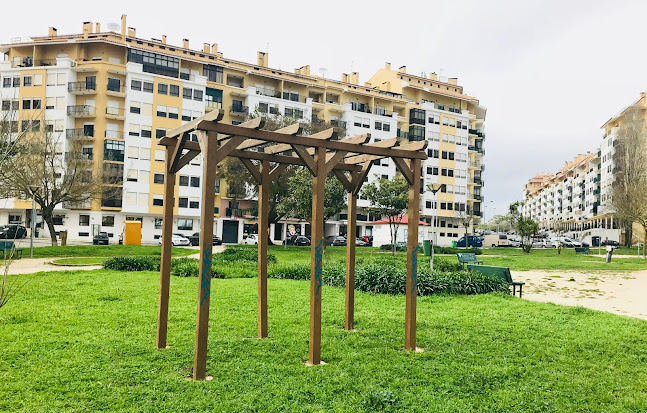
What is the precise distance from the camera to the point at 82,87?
57.6 metres

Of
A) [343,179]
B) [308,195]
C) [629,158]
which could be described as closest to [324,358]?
[343,179]

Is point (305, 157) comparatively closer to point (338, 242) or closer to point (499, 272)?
point (499, 272)

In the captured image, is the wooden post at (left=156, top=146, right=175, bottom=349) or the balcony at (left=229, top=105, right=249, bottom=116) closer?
the wooden post at (left=156, top=146, right=175, bottom=349)

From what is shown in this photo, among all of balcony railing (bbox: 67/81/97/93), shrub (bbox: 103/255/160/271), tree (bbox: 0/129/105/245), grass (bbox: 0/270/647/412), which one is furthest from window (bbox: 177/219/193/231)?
grass (bbox: 0/270/647/412)

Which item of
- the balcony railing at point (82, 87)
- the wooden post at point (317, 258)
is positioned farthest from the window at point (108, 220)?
the wooden post at point (317, 258)

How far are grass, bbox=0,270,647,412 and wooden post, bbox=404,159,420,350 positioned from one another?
345mm

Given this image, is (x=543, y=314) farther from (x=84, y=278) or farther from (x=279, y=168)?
(x=84, y=278)

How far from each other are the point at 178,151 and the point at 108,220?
55.6 m

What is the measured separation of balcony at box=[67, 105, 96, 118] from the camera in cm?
5706

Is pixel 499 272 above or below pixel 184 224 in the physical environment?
below

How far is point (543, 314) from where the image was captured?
36.3 feet

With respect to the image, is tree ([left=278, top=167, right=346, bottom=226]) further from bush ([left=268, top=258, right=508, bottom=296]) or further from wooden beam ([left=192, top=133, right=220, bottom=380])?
wooden beam ([left=192, top=133, right=220, bottom=380])

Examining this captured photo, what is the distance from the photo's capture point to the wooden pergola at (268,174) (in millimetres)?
5930

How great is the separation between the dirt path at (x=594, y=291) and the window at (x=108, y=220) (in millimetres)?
47654
